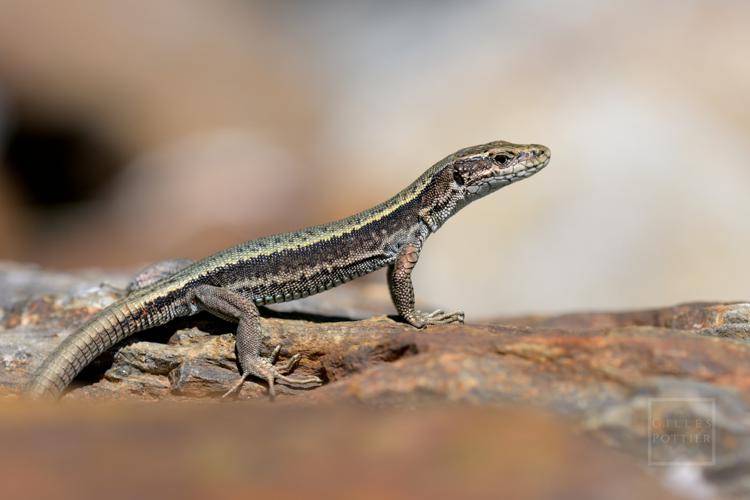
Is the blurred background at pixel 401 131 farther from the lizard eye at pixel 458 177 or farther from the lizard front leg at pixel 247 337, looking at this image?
the lizard front leg at pixel 247 337

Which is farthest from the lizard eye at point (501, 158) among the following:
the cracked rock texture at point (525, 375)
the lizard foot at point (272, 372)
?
the lizard foot at point (272, 372)

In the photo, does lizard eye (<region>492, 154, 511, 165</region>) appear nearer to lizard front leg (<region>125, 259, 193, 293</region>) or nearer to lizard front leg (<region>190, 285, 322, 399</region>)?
lizard front leg (<region>190, 285, 322, 399</region>)

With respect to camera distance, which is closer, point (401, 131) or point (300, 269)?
point (300, 269)

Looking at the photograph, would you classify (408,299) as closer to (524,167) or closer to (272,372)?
(272,372)

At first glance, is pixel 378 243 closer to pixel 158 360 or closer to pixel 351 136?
pixel 158 360

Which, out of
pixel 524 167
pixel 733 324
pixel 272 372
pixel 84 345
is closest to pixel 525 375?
pixel 272 372

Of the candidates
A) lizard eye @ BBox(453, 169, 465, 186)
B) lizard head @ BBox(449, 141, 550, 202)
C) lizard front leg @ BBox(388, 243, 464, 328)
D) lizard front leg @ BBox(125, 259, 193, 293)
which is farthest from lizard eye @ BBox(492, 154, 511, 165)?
lizard front leg @ BBox(125, 259, 193, 293)

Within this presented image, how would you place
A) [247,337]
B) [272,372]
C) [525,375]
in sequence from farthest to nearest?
[247,337]
[272,372]
[525,375]
